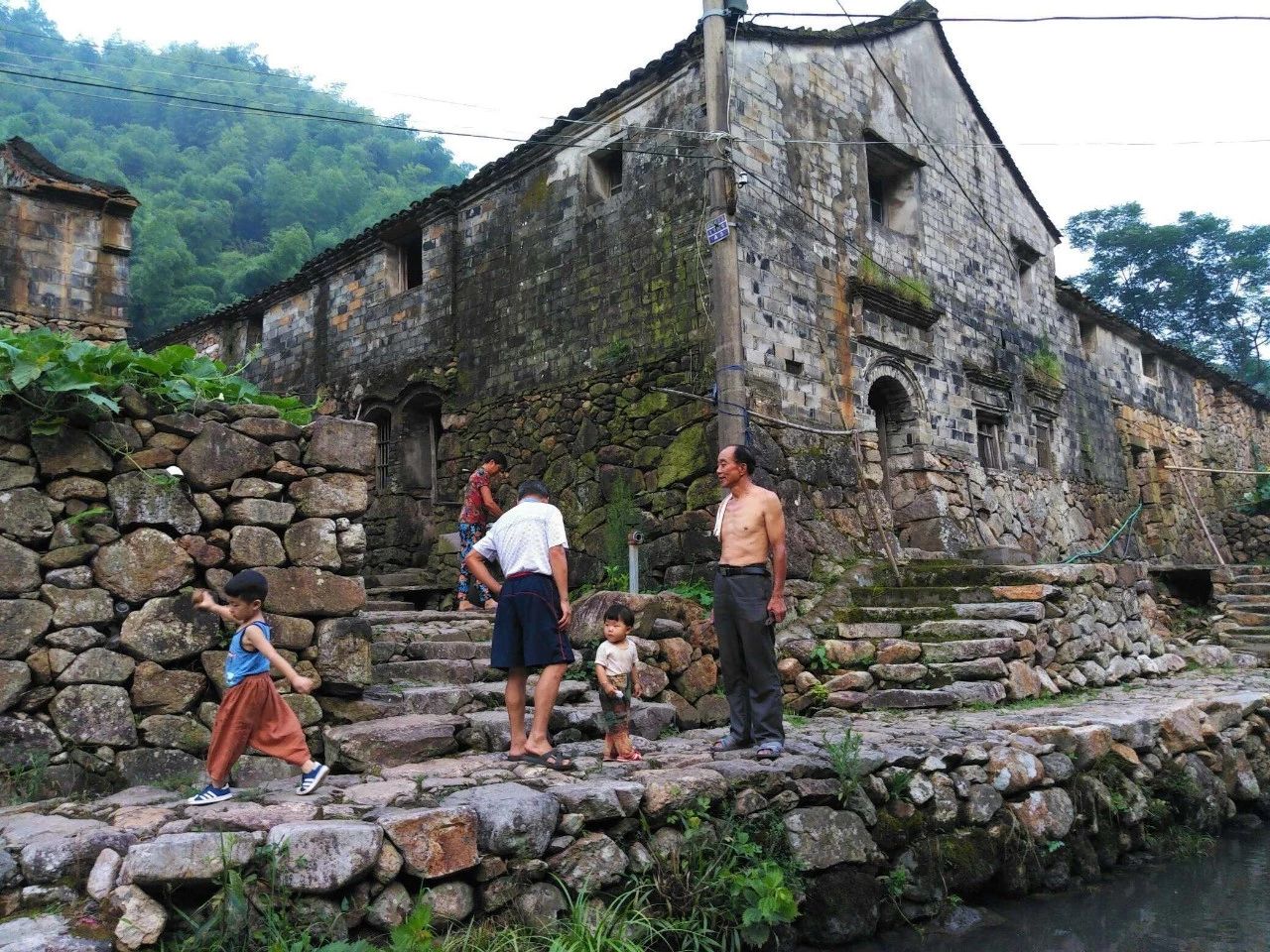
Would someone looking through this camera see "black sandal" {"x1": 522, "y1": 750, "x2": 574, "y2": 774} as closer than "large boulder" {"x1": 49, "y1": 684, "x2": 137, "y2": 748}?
No

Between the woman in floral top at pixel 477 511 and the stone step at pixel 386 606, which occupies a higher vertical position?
the woman in floral top at pixel 477 511

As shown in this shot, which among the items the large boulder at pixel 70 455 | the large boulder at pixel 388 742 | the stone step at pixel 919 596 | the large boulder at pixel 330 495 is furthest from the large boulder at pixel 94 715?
the stone step at pixel 919 596

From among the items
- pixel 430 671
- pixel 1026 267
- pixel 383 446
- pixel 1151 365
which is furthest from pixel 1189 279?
pixel 430 671

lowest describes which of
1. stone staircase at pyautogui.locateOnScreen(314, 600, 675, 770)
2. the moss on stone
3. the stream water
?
the stream water

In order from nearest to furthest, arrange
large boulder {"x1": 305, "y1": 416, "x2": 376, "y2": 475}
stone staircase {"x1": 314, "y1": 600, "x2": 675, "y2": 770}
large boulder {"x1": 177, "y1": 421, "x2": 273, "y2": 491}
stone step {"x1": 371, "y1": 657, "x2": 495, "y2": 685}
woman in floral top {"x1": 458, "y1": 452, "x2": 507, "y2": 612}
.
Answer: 1. stone staircase {"x1": 314, "y1": 600, "x2": 675, "y2": 770}
2. large boulder {"x1": 177, "y1": 421, "x2": 273, "y2": 491}
3. large boulder {"x1": 305, "y1": 416, "x2": 376, "y2": 475}
4. stone step {"x1": 371, "y1": 657, "x2": 495, "y2": 685}
5. woman in floral top {"x1": 458, "y1": 452, "x2": 507, "y2": 612}

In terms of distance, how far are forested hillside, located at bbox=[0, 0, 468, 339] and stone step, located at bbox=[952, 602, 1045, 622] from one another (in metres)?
24.6

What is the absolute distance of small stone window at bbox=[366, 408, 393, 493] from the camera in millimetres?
13211

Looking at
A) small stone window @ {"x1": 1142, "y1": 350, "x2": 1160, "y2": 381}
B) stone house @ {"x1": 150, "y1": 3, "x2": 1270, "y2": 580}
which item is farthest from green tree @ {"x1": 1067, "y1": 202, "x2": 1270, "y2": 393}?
stone house @ {"x1": 150, "y1": 3, "x2": 1270, "y2": 580}

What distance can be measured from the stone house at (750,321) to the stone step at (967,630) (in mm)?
1652

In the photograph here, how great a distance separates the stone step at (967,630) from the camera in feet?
26.7

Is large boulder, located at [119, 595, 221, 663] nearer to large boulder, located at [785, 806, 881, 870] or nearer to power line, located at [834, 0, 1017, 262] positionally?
large boulder, located at [785, 806, 881, 870]

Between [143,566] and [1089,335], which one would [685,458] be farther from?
[1089,335]

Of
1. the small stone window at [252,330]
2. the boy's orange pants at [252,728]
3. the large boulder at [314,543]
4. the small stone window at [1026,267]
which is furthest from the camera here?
the small stone window at [252,330]

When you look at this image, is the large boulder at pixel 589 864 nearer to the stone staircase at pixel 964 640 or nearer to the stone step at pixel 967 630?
the stone staircase at pixel 964 640
